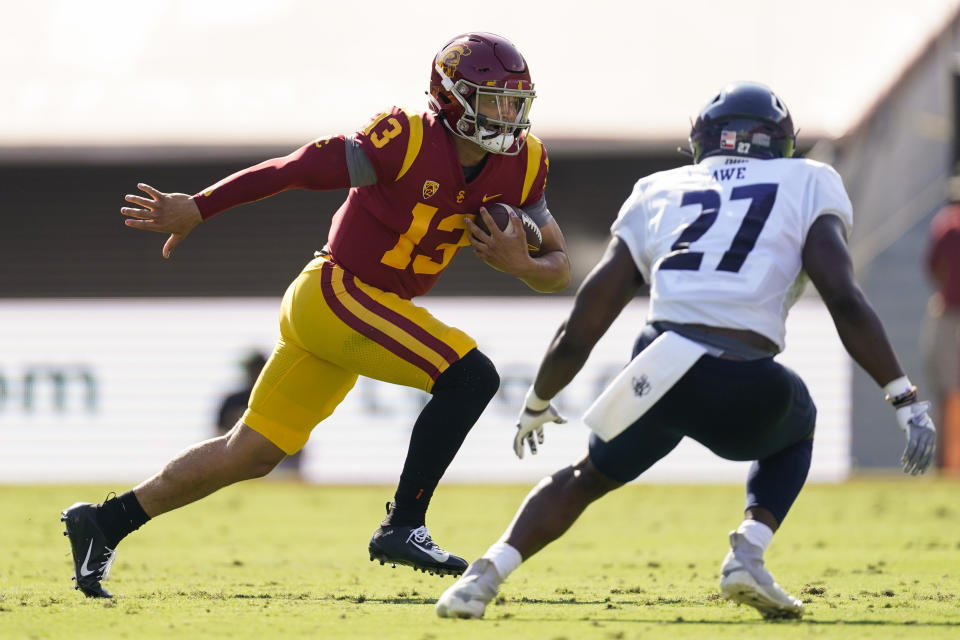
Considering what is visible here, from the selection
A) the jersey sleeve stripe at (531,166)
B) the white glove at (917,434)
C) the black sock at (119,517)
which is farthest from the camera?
the jersey sleeve stripe at (531,166)

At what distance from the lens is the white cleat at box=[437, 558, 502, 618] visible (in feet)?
13.8

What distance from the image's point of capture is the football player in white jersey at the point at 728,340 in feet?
13.5

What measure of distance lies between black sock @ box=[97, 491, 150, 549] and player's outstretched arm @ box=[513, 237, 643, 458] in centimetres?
177

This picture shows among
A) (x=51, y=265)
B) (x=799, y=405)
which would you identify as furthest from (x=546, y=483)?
(x=51, y=265)

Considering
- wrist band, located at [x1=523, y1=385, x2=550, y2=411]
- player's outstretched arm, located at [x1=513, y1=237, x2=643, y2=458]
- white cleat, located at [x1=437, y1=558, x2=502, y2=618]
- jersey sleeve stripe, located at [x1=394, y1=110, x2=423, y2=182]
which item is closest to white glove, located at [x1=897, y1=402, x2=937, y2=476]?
player's outstretched arm, located at [x1=513, y1=237, x2=643, y2=458]

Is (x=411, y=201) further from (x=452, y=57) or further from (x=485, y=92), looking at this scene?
(x=452, y=57)

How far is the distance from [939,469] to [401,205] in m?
9.01

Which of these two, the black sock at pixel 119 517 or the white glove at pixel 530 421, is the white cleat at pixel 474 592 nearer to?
the white glove at pixel 530 421

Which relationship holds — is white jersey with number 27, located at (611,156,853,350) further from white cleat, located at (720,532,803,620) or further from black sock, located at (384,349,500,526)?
black sock, located at (384,349,500,526)

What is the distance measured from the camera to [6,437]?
1402 cm

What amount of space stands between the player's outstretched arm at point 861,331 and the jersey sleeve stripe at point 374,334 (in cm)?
153

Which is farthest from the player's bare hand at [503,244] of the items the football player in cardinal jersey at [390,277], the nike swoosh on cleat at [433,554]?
the nike swoosh on cleat at [433,554]

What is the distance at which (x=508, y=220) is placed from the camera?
5.33 meters

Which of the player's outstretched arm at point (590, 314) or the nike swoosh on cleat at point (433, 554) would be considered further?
the nike swoosh on cleat at point (433, 554)
